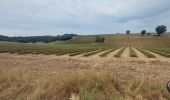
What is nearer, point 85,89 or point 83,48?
point 85,89

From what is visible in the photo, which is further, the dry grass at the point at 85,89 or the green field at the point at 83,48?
the green field at the point at 83,48

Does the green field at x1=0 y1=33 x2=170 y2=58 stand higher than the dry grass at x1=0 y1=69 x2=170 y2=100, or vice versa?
the dry grass at x1=0 y1=69 x2=170 y2=100

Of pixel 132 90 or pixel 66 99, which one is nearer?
pixel 66 99

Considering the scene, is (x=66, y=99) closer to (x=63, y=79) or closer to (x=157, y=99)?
(x=63, y=79)

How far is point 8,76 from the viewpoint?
8203 mm

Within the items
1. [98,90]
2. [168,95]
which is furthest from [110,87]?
[168,95]

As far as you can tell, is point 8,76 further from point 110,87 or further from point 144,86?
point 144,86

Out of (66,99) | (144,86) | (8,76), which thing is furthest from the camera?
(8,76)

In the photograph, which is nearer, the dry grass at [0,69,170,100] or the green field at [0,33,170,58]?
the dry grass at [0,69,170,100]

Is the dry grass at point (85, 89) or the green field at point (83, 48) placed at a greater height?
the dry grass at point (85, 89)

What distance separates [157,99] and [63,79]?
2.83 metres

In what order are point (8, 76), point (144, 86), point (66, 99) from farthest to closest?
1. point (8, 76)
2. point (144, 86)
3. point (66, 99)

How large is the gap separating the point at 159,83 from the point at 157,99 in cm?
114

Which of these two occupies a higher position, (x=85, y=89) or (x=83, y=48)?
(x=85, y=89)
